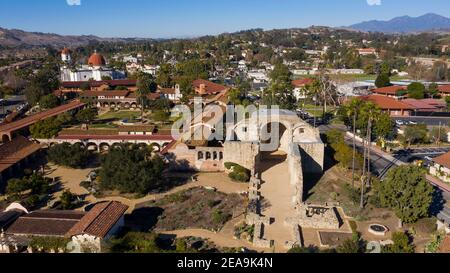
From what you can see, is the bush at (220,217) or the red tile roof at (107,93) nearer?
the bush at (220,217)

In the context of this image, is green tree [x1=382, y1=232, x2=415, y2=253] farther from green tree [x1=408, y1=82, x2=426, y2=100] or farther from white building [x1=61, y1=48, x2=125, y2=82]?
white building [x1=61, y1=48, x2=125, y2=82]

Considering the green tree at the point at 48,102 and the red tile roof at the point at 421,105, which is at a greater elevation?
the green tree at the point at 48,102

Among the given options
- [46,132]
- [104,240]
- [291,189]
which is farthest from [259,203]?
[46,132]

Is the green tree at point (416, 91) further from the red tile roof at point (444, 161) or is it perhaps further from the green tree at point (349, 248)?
the green tree at point (349, 248)

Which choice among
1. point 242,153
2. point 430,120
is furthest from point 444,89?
point 242,153

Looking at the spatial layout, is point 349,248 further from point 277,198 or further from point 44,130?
point 44,130

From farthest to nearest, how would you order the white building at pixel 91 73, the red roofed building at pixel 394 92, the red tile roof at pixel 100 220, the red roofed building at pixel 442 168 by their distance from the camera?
the white building at pixel 91 73 → the red roofed building at pixel 394 92 → the red roofed building at pixel 442 168 → the red tile roof at pixel 100 220

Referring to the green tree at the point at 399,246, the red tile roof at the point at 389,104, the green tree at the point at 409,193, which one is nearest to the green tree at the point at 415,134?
the red tile roof at the point at 389,104

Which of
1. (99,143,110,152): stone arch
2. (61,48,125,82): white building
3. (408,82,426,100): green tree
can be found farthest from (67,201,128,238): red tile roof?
(61,48,125,82): white building
